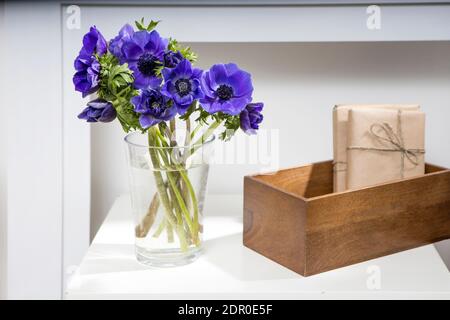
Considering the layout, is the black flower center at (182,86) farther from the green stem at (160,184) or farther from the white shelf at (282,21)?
the white shelf at (282,21)

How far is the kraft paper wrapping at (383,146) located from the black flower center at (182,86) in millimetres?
282

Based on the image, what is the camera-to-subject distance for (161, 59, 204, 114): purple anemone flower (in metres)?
0.88

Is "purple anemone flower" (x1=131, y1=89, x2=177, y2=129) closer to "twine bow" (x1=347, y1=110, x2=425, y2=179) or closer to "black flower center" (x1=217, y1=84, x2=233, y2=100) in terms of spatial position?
"black flower center" (x1=217, y1=84, x2=233, y2=100)

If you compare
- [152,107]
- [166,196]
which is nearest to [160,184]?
[166,196]

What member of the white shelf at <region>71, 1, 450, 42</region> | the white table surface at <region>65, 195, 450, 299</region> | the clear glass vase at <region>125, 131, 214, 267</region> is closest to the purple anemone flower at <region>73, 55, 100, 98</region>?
the clear glass vase at <region>125, 131, 214, 267</region>

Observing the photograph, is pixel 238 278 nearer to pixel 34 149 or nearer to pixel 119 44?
Result: pixel 119 44

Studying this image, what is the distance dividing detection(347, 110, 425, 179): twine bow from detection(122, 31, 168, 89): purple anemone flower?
327mm

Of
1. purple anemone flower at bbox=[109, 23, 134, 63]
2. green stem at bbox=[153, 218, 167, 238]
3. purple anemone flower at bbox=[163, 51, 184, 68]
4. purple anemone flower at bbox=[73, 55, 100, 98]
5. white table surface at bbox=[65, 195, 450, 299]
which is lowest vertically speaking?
white table surface at bbox=[65, 195, 450, 299]

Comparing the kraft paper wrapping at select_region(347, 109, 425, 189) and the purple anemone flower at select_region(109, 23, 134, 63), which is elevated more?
the purple anemone flower at select_region(109, 23, 134, 63)

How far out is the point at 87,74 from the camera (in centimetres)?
89

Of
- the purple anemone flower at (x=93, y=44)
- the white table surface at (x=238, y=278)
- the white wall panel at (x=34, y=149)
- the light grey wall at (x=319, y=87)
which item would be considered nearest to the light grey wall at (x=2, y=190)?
the white wall panel at (x=34, y=149)

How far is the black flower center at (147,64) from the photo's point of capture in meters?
0.88
